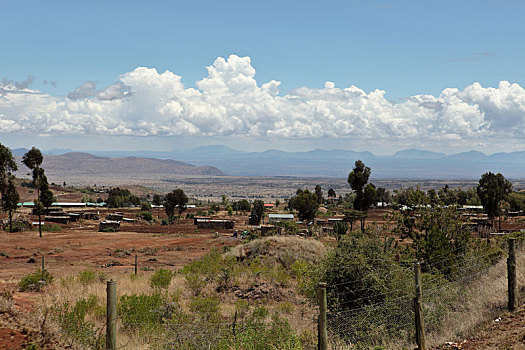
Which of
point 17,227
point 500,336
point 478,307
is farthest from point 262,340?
point 17,227

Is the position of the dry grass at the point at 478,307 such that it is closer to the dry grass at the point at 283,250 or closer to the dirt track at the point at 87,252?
the dry grass at the point at 283,250

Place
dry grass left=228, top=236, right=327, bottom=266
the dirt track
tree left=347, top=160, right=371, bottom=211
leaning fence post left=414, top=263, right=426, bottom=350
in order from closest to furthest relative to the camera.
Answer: leaning fence post left=414, top=263, right=426, bottom=350, dry grass left=228, top=236, right=327, bottom=266, the dirt track, tree left=347, top=160, right=371, bottom=211

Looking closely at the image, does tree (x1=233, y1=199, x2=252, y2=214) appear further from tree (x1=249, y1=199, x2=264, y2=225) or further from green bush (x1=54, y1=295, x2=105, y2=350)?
green bush (x1=54, y1=295, x2=105, y2=350)

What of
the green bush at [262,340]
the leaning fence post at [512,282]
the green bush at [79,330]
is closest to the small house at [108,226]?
the green bush at [79,330]

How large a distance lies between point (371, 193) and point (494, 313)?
41417mm

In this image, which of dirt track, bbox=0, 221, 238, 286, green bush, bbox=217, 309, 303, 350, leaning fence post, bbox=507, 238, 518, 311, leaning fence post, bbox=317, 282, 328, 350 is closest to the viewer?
leaning fence post, bbox=317, 282, 328, 350

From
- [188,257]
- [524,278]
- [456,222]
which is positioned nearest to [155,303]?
[524,278]

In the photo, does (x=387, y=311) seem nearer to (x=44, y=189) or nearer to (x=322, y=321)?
(x=322, y=321)

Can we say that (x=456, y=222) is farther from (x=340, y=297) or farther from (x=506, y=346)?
(x=506, y=346)

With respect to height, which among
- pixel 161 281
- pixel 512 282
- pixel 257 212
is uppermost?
pixel 512 282

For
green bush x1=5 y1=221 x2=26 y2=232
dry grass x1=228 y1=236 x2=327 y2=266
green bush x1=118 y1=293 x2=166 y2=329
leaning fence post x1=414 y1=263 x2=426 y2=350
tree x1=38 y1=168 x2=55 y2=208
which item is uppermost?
tree x1=38 y1=168 x2=55 y2=208

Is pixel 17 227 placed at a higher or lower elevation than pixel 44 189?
lower

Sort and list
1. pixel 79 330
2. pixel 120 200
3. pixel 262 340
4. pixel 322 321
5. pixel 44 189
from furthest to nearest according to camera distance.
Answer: pixel 120 200 < pixel 44 189 < pixel 79 330 < pixel 262 340 < pixel 322 321

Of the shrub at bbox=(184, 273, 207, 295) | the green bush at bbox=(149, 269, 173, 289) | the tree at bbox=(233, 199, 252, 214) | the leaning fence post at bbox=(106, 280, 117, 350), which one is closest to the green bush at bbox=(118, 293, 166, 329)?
the green bush at bbox=(149, 269, 173, 289)
